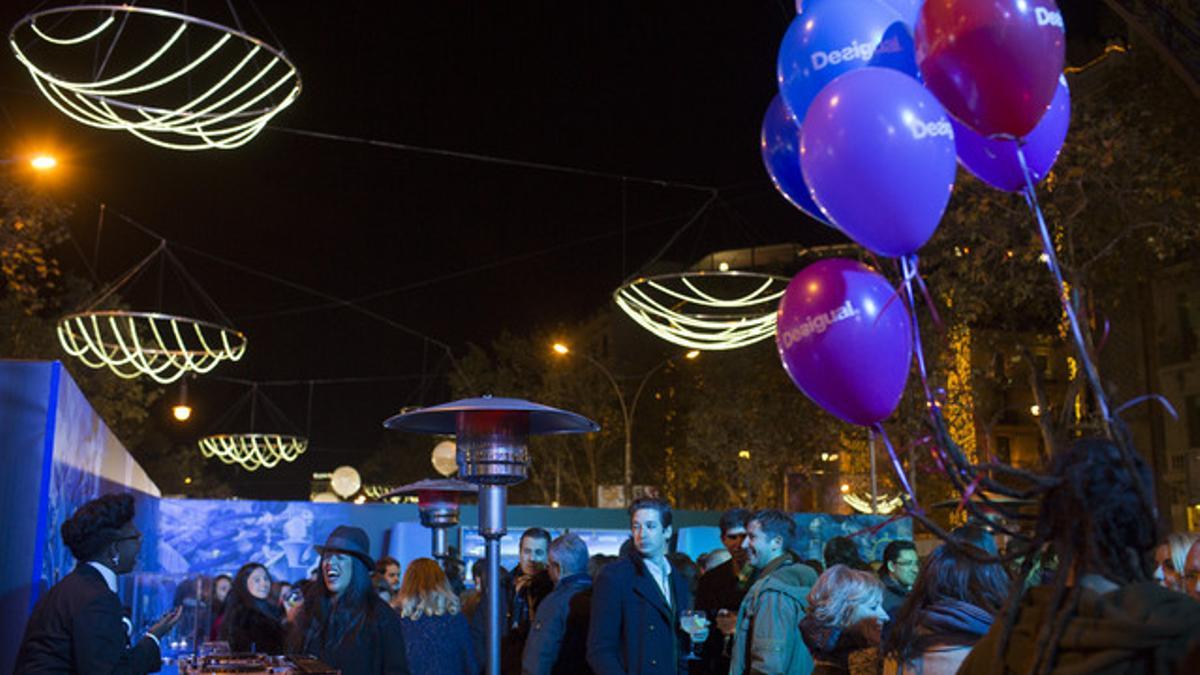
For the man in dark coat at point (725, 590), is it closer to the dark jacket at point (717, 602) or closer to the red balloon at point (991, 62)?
the dark jacket at point (717, 602)

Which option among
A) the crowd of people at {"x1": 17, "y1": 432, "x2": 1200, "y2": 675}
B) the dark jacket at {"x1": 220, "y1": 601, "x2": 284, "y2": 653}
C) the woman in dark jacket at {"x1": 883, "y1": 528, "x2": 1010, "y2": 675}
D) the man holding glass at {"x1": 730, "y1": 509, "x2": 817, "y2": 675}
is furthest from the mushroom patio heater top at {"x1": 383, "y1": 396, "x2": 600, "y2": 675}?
the dark jacket at {"x1": 220, "y1": 601, "x2": 284, "y2": 653}

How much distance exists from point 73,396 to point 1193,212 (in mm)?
14701

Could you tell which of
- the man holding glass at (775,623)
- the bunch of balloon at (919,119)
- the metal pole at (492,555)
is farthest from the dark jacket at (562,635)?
the bunch of balloon at (919,119)

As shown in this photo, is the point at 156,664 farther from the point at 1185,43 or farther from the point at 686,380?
the point at 686,380

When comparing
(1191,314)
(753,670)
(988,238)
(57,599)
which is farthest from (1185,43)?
(1191,314)

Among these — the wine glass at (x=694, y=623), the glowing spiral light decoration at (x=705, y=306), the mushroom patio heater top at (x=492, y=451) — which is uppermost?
the glowing spiral light decoration at (x=705, y=306)

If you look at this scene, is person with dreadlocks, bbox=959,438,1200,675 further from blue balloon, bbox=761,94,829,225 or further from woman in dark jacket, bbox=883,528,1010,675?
blue balloon, bbox=761,94,829,225

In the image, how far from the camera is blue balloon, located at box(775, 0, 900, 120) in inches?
217

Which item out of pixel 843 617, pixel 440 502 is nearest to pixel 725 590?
pixel 843 617

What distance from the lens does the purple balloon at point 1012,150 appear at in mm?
5203

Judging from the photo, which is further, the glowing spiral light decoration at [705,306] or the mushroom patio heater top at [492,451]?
the glowing spiral light decoration at [705,306]

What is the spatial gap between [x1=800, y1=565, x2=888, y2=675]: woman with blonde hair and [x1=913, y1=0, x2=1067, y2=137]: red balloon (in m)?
1.82

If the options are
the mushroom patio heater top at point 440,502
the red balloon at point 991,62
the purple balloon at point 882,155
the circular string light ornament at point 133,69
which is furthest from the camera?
the mushroom patio heater top at point 440,502

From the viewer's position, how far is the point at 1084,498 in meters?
2.69
